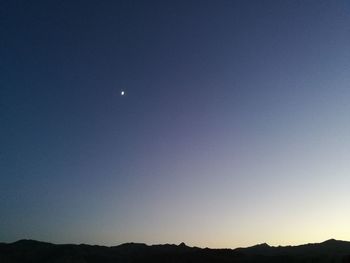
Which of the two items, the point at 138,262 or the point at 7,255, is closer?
the point at 7,255

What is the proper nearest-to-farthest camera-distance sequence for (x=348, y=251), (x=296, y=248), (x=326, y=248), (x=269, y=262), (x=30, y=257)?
(x=269, y=262) → (x=30, y=257) → (x=348, y=251) → (x=326, y=248) → (x=296, y=248)

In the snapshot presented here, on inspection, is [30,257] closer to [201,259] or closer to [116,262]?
[116,262]

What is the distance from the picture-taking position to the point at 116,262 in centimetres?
15138

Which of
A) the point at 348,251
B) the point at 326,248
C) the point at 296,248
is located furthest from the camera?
the point at 296,248

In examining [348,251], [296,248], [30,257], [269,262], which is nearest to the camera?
[269,262]

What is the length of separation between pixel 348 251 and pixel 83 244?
10281 centimetres

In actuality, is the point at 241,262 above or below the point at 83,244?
below

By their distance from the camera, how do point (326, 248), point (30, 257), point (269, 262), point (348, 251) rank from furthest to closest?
point (326, 248), point (348, 251), point (30, 257), point (269, 262)

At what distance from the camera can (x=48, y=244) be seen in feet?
523

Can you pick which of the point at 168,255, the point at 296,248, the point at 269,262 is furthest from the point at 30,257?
the point at 296,248

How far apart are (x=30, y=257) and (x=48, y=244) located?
49.5ft

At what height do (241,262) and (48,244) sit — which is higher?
(48,244)

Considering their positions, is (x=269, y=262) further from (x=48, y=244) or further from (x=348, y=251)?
(x=48, y=244)

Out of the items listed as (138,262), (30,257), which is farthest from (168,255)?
(30,257)
